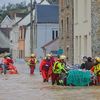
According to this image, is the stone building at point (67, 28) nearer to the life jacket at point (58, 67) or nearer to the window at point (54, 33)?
the life jacket at point (58, 67)

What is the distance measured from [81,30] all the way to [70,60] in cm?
449

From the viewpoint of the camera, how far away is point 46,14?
73.8 metres

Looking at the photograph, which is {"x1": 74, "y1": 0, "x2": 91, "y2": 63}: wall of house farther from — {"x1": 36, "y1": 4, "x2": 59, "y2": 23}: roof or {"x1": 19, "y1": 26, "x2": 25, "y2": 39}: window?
{"x1": 19, "y1": 26, "x2": 25, "y2": 39}: window

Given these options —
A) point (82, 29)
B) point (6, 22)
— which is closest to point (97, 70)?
point (82, 29)

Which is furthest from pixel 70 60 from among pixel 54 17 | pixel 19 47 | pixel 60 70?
pixel 19 47

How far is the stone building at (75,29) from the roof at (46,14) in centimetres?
2251

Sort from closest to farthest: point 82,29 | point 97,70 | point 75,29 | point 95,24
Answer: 1. point 97,70
2. point 95,24
3. point 82,29
4. point 75,29

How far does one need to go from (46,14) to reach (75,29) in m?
30.5

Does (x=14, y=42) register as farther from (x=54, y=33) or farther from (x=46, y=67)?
(x=46, y=67)

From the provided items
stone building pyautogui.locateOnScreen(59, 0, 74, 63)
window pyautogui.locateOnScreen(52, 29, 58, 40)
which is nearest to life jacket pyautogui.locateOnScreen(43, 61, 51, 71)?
stone building pyautogui.locateOnScreen(59, 0, 74, 63)

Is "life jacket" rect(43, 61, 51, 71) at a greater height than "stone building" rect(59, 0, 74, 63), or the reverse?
"stone building" rect(59, 0, 74, 63)

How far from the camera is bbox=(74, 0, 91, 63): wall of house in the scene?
38344mm

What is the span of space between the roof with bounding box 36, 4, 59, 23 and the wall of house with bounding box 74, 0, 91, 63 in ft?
96.9

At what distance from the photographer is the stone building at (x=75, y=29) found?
38938 millimetres
